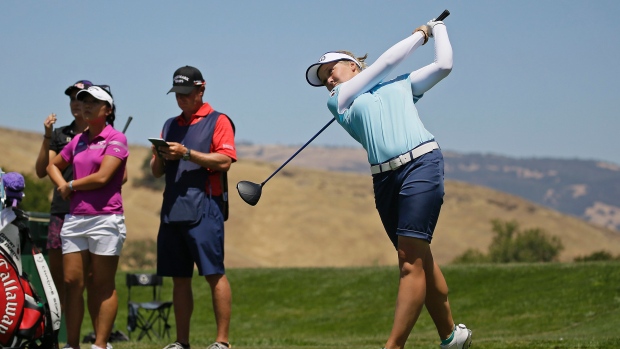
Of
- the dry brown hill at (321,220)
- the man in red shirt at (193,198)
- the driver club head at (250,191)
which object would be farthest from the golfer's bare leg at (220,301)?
the dry brown hill at (321,220)

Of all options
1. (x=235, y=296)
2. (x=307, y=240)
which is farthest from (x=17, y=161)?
(x=235, y=296)

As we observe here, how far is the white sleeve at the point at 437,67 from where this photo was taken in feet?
19.6

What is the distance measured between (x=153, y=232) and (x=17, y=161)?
23.0 m

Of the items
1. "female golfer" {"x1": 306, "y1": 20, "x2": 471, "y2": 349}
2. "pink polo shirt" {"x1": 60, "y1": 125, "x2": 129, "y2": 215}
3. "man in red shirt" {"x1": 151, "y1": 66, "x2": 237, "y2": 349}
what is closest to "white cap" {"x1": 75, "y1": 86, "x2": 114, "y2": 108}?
"pink polo shirt" {"x1": 60, "y1": 125, "x2": 129, "y2": 215}

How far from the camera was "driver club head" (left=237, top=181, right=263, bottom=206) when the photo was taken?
7211mm

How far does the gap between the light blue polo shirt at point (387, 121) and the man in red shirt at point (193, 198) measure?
175cm

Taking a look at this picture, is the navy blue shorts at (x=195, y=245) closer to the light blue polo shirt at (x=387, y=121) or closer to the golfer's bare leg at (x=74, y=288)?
the golfer's bare leg at (x=74, y=288)

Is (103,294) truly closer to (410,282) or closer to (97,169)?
(97,169)

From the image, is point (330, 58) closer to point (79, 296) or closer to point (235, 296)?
point (79, 296)

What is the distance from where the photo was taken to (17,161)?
91.2 m

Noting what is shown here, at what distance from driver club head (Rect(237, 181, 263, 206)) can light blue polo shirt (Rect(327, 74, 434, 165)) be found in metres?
1.35

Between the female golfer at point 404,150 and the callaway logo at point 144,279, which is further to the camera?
the callaway logo at point 144,279

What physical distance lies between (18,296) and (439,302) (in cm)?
265

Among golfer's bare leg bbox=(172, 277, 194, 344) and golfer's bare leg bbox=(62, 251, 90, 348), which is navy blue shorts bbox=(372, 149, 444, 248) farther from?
golfer's bare leg bbox=(62, 251, 90, 348)
